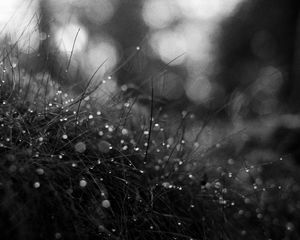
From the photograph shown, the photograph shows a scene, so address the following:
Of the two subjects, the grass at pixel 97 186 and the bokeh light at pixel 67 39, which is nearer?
the grass at pixel 97 186

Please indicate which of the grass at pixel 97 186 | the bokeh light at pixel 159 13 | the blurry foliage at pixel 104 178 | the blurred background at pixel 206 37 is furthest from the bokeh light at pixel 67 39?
the bokeh light at pixel 159 13

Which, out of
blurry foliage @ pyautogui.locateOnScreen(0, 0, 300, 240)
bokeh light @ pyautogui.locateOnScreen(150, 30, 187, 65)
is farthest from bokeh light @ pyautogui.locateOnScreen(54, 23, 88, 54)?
bokeh light @ pyautogui.locateOnScreen(150, 30, 187, 65)

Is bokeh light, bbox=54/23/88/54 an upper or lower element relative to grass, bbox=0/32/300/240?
upper

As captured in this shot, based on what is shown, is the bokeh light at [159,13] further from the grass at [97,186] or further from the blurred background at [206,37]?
the grass at [97,186]

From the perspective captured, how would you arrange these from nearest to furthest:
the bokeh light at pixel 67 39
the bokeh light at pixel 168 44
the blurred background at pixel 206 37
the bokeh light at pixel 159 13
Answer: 1. the bokeh light at pixel 67 39
2. the blurred background at pixel 206 37
3. the bokeh light at pixel 168 44
4. the bokeh light at pixel 159 13

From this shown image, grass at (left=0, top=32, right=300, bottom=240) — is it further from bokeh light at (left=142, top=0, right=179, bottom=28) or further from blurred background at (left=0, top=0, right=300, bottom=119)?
bokeh light at (left=142, top=0, right=179, bottom=28)

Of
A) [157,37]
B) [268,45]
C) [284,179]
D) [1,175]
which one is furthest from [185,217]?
[157,37]

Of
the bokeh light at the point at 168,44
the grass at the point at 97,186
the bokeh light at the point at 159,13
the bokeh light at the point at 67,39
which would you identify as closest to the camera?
the grass at the point at 97,186

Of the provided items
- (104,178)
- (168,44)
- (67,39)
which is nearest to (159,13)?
(168,44)

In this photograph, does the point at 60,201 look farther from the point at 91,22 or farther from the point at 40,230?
the point at 91,22
